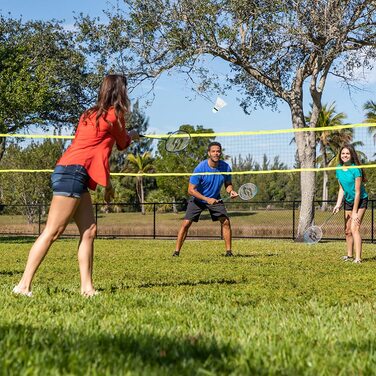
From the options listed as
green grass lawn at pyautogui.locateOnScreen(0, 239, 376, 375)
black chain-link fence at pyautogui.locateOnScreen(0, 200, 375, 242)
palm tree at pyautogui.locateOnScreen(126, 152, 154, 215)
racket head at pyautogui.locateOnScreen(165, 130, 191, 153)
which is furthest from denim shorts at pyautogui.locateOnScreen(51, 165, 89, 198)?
palm tree at pyautogui.locateOnScreen(126, 152, 154, 215)

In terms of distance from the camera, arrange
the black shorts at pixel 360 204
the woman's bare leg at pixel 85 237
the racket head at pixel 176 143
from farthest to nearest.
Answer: the racket head at pixel 176 143 < the black shorts at pixel 360 204 < the woman's bare leg at pixel 85 237

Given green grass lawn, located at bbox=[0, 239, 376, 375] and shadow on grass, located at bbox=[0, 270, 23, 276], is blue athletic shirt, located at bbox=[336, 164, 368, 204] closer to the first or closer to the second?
green grass lawn, located at bbox=[0, 239, 376, 375]

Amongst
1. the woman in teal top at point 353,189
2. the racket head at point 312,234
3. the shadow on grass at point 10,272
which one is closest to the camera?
the shadow on grass at point 10,272

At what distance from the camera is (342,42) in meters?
24.7

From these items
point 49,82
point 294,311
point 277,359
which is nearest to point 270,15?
point 49,82

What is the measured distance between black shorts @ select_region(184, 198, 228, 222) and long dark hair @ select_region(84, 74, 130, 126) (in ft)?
22.8

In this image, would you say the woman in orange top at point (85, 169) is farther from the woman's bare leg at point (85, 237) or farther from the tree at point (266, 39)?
the tree at point (266, 39)

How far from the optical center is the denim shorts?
6.27 m

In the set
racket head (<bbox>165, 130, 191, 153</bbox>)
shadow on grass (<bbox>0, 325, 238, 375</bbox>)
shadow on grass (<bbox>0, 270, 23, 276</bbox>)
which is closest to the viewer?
shadow on grass (<bbox>0, 325, 238, 375</bbox>)

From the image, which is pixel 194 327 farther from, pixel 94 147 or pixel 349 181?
pixel 349 181

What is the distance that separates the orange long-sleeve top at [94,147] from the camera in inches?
249

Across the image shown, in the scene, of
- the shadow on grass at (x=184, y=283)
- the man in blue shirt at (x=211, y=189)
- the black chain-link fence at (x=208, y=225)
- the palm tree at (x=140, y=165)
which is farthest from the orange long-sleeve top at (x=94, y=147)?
the palm tree at (x=140, y=165)

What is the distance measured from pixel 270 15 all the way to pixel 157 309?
20.5 meters

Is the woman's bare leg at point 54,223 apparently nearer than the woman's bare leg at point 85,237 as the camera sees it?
Yes
